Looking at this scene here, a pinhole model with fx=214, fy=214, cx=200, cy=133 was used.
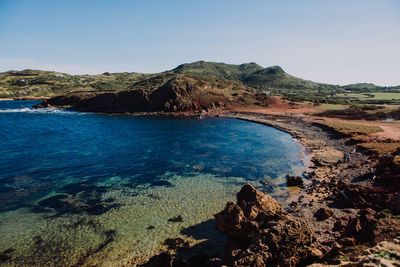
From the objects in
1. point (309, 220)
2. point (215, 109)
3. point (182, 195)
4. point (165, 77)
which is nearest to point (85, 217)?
point (182, 195)

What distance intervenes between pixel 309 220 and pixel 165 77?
345ft

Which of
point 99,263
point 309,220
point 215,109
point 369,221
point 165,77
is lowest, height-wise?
point 99,263

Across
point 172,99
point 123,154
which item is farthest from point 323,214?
point 172,99

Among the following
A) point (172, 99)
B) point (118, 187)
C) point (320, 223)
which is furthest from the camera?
point (172, 99)

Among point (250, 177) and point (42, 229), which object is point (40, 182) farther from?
point (250, 177)

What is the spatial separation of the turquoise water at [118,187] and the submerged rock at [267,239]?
6.03 ft

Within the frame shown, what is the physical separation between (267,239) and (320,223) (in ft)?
23.9

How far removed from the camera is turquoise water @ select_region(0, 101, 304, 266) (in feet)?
48.9

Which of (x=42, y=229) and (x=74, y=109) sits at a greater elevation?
(x=74, y=109)

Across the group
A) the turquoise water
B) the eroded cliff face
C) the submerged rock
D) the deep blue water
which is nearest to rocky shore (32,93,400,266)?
the submerged rock

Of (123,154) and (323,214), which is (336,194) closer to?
(323,214)

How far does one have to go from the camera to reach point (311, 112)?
75.9 metres

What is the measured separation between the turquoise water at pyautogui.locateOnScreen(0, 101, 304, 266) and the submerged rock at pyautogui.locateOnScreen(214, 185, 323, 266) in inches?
72.4

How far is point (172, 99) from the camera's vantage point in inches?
3317
